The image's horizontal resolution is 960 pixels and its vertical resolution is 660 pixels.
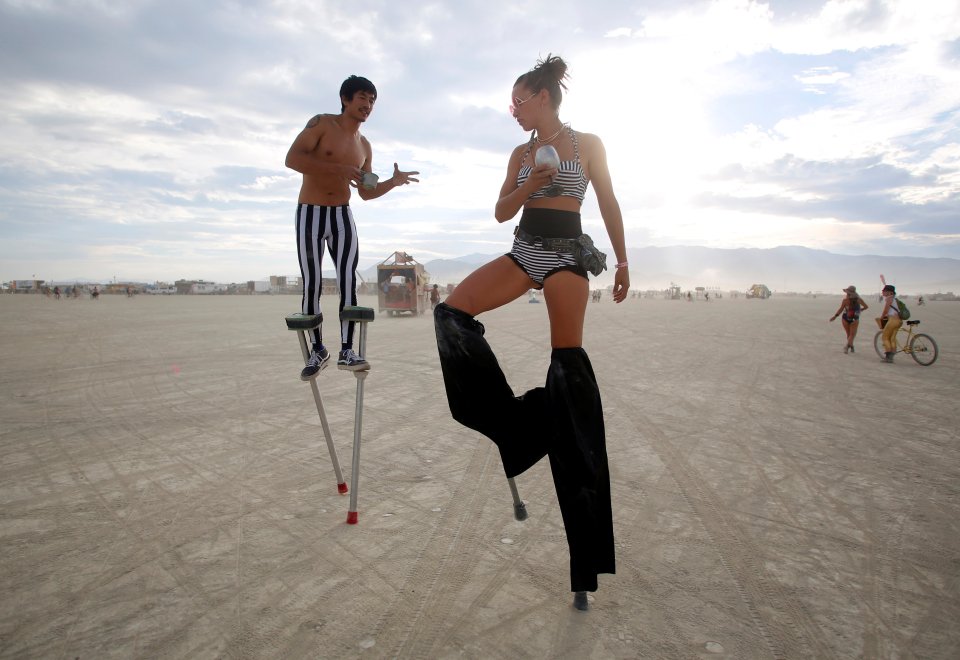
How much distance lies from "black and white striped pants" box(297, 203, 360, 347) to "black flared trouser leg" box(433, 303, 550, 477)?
1.33 metres

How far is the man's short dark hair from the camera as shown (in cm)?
352

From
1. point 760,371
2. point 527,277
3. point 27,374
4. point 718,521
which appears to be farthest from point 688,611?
point 27,374

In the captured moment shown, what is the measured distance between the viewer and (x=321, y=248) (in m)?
3.74

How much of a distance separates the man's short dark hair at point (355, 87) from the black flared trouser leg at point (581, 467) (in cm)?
233

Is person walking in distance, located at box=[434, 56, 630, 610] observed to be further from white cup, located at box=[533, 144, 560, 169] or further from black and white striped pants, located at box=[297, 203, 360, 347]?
black and white striped pants, located at box=[297, 203, 360, 347]

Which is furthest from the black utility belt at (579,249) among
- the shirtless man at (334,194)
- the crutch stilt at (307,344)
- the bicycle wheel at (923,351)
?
the bicycle wheel at (923,351)

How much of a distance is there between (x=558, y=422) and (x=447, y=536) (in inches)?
41.8

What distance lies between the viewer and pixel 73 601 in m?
2.29

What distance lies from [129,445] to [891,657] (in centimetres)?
531

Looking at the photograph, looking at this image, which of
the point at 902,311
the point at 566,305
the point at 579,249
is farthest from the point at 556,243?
the point at 902,311

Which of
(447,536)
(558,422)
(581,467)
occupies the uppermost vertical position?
(558,422)

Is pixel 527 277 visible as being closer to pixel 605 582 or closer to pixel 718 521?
pixel 605 582

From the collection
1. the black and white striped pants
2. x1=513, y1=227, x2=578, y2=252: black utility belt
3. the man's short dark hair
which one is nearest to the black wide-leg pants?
x1=513, y1=227, x2=578, y2=252: black utility belt

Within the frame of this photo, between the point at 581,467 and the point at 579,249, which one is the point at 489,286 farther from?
the point at 581,467
